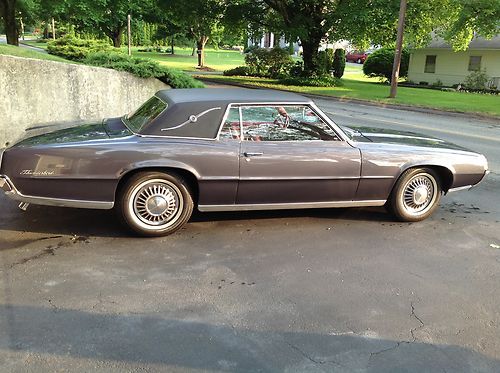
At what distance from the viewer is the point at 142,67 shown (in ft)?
35.2

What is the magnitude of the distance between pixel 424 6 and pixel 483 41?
11.9 m

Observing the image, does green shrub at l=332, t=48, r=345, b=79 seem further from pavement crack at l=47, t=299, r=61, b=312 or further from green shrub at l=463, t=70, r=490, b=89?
pavement crack at l=47, t=299, r=61, b=312

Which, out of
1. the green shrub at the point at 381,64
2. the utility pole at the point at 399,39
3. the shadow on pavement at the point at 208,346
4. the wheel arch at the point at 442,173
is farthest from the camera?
the green shrub at the point at 381,64

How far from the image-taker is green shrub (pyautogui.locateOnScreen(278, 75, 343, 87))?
26562 mm

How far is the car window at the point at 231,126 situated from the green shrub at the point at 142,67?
20.8 ft

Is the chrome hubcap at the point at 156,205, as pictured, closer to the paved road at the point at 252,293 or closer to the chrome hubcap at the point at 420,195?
the paved road at the point at 252,293

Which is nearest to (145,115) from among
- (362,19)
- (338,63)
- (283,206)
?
(283,206)

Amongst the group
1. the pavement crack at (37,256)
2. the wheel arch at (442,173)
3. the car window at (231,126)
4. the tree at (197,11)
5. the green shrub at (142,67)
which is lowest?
the pavement crack at (37,256)

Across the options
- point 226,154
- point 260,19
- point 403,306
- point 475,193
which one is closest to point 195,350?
point 403,306

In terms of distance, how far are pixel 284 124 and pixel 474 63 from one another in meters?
32.3

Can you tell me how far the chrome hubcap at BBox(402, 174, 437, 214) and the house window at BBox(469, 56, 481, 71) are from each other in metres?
31.0

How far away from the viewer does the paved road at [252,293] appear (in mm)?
2977

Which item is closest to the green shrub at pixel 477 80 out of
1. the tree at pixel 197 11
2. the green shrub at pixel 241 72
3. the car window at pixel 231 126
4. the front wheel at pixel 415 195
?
the green shrub at pixel 241 72

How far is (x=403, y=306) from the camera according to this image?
3645 mm
